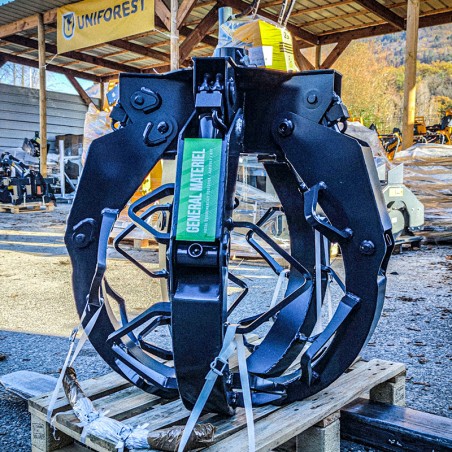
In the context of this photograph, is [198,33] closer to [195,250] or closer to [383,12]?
[383,12]

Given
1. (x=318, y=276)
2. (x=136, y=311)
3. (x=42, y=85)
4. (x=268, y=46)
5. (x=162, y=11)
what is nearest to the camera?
(x=318, y=276)

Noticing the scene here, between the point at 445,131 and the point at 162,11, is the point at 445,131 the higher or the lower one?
the lower one

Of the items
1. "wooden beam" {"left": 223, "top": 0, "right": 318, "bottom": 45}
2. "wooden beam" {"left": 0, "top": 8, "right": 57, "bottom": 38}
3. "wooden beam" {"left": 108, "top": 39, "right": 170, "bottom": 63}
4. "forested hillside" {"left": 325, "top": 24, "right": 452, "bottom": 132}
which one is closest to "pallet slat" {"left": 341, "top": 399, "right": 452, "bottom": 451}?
"wooden beam" {"left": 223, "top": 0, "right": 318, "bottom": 45}

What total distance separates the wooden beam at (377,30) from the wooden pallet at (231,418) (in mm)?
9189

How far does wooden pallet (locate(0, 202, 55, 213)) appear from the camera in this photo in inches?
421

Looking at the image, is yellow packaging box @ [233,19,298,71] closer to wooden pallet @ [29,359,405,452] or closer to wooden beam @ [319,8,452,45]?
wooden pallet @ [29,359,405,452]

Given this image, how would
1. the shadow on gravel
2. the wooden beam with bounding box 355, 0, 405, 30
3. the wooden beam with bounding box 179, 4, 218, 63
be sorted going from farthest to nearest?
the wooden beam with bounding box 179, 4, 218, 63 → the wooden beam with bounding box 355, 0, 405, 30 → the shadow on gravel

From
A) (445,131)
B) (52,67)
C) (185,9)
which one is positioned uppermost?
(52,67)

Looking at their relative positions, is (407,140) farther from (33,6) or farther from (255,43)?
(33,6)

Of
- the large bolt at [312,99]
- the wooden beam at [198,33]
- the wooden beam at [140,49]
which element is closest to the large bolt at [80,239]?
the large bolt at [312,99]

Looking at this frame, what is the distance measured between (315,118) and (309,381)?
28.3 inches

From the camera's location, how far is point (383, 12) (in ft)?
31.3

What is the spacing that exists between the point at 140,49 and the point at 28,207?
4.63 meters

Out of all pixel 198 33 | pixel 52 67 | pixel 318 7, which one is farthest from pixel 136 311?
pixel 52 67
